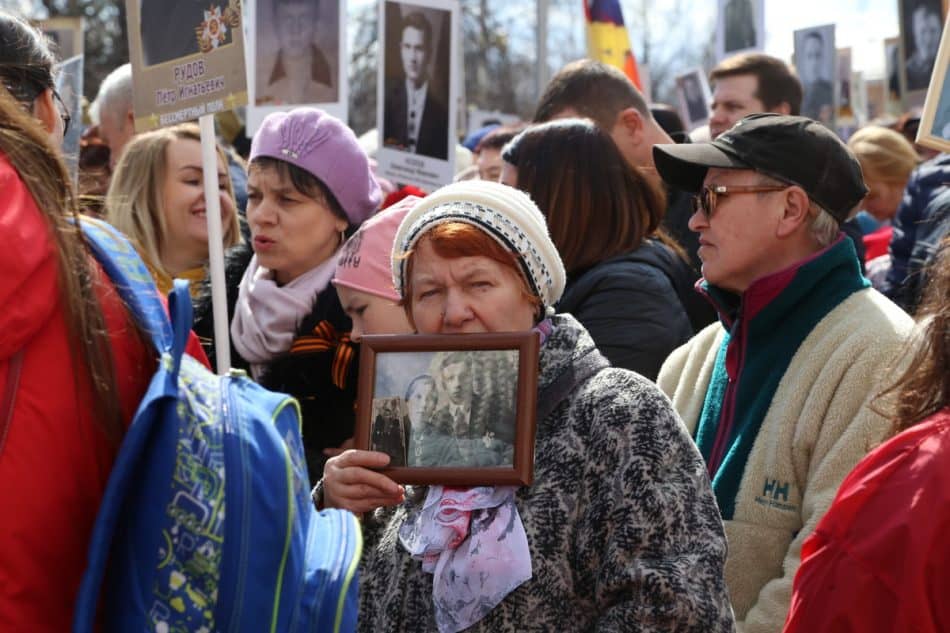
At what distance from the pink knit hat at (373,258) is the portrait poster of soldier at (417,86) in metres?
2.73

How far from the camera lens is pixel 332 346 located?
381 centimetres

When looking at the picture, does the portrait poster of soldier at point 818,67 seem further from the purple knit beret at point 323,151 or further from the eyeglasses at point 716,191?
the eyeglasses at point 716,191

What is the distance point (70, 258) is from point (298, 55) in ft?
17.0

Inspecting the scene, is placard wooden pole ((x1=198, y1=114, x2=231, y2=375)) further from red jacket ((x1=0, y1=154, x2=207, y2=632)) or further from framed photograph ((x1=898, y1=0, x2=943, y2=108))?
framed photograph ((x1=898, y1=0, x2=943, y2=108))

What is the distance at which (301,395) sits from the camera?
3.75 meters

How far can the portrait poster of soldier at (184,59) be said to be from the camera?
378 centimetres

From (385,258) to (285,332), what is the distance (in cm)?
44

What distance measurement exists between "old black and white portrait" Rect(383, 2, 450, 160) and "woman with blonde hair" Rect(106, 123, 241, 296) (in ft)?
5.29

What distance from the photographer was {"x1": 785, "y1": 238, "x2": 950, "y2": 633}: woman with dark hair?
5.85ft

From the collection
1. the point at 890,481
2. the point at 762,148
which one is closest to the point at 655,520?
the point at 890,481

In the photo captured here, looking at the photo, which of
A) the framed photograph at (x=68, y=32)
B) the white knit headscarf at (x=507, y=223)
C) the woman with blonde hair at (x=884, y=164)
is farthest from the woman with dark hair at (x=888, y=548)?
the framed photograph at (x=68, y=32)

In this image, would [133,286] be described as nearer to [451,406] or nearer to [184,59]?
[451,406]

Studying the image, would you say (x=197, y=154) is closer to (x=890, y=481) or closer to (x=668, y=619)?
(x=668, y=619)

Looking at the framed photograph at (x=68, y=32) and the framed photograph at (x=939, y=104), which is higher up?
the framed photograph at (x=68, y=32)
